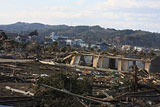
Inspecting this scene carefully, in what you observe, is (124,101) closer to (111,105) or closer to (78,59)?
(111,105)

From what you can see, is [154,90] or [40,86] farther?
[154,90]

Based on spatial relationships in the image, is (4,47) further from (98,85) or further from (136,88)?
(136,88)

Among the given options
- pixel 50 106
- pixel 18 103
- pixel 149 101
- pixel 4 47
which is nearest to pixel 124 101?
pixel 149 101

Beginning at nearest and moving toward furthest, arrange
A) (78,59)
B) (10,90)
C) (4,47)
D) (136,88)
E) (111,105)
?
(111,105)
(136,88)
(10,90)
(78,59)
(4,47)

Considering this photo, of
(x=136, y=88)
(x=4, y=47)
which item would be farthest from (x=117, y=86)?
(x=4, y=47)

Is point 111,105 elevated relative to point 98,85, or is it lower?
elevated

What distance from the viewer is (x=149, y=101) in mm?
10031

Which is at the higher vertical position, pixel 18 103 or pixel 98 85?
pixel 18 103

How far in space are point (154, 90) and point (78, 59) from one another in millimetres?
19298

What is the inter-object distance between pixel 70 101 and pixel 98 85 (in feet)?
24.9

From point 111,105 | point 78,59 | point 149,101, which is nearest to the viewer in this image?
point 111,105

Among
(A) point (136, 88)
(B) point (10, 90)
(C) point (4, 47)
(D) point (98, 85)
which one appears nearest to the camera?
(A) point (136, 88)

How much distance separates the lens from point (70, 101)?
27.1 feet

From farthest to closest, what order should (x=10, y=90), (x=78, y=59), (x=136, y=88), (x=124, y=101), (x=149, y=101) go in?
(x=78, y=59) → (x=10, y=90) → (x=136, y=88) → (x=149, y=101) → (x=124, y=101)
